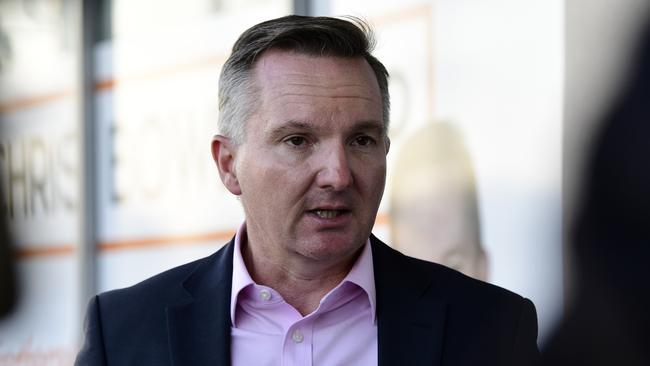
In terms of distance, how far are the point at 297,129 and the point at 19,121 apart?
488 centimetres

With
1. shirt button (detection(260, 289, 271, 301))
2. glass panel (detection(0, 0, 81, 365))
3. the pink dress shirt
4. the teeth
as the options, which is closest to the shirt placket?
the pink dress shirt

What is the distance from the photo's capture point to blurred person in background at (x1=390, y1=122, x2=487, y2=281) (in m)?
3.92

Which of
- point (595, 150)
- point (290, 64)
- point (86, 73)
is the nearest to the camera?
point (595, 150)

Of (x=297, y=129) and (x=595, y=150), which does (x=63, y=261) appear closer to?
(x=297, y=129)

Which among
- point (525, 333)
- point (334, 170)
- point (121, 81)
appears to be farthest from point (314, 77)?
point (121, 81)

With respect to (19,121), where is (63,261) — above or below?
below

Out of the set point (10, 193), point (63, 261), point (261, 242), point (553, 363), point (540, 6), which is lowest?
point (63, 261)

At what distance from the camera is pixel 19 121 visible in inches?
265

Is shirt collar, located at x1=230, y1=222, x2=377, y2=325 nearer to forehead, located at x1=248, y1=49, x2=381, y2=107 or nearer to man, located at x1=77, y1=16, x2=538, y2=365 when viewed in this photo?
man, located at x1=77, y1=16, x2=538, y2=365

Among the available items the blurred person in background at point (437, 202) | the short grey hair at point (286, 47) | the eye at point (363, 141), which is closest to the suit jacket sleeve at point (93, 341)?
the short grey hair at point (286, 47)

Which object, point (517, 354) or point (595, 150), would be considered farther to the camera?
point (517, 354)

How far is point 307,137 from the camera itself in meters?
2.28

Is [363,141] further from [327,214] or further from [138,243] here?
[138,243]

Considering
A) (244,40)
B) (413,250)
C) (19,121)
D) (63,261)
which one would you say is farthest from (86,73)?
(244,40)
